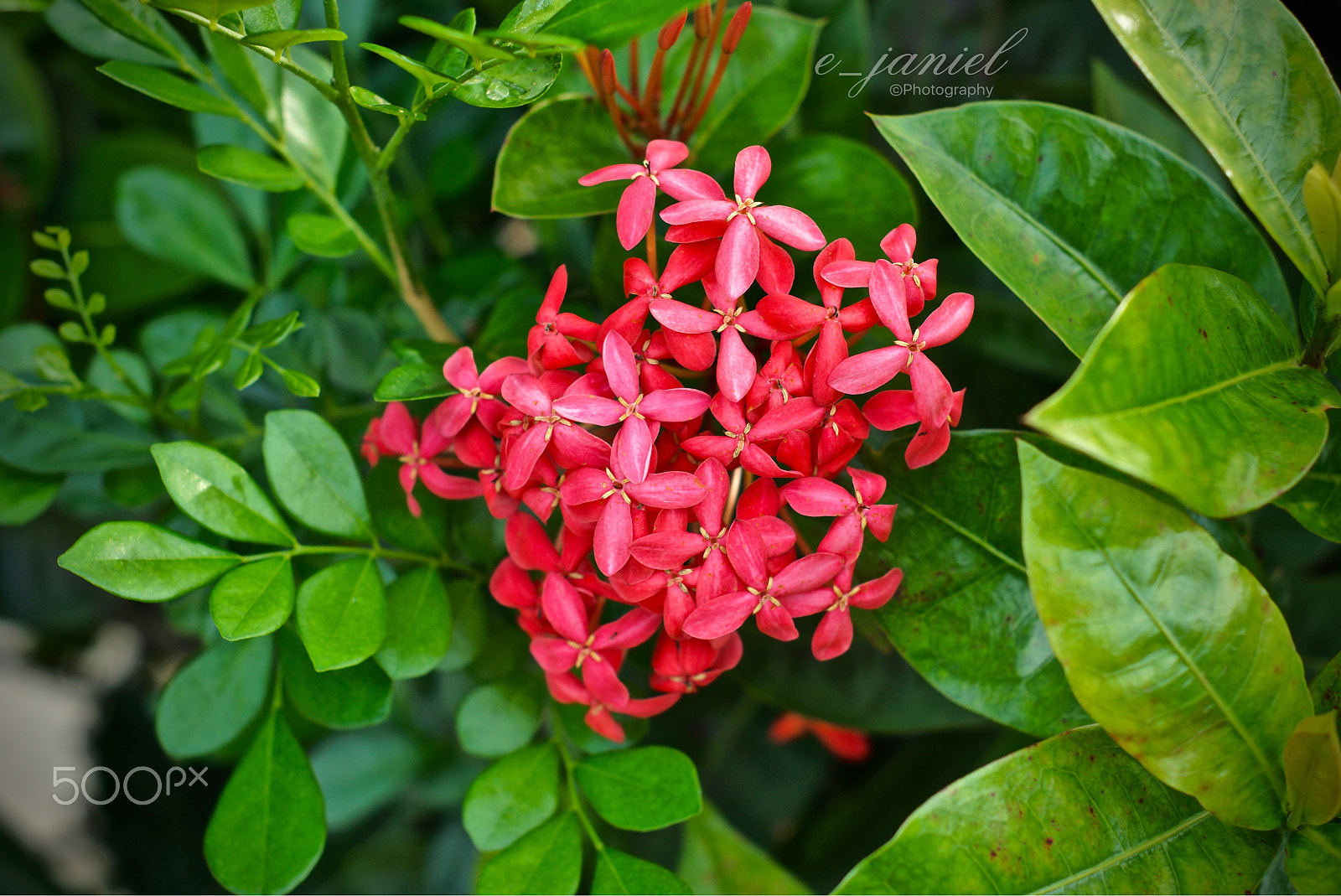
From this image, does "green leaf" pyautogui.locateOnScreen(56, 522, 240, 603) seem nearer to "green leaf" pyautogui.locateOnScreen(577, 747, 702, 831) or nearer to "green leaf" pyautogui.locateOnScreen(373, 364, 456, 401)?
"green leaf" pyautogui.locateOnScreen(373, 364, 456, 401)

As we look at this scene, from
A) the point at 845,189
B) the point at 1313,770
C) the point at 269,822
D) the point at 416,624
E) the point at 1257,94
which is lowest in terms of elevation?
the point at 269,822

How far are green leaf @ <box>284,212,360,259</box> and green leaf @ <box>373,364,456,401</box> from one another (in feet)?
0.44

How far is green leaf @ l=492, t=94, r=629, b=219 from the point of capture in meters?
0.49

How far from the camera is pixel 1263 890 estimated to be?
42 cm

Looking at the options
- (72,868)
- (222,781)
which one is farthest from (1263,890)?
(72,868)

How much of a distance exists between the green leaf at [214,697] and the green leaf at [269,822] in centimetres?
3

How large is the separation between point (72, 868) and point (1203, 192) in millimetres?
1511

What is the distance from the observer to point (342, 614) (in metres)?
0.44

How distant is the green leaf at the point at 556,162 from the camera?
1.61 ft

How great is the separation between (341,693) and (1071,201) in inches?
19.4

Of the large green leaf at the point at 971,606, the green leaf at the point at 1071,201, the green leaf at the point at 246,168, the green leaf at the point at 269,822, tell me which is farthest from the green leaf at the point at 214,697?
the green leaf at the point at 1071,201

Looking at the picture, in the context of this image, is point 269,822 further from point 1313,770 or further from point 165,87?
point 1313,770

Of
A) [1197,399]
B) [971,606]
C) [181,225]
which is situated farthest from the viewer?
[181,225]

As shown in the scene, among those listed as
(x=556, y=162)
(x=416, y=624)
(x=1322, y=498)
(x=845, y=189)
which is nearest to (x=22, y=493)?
(x=416, y=624)
